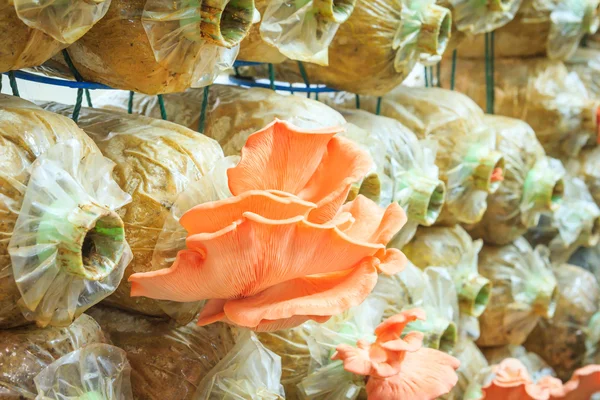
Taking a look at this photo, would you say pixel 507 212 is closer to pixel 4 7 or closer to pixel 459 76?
pixel 459 76

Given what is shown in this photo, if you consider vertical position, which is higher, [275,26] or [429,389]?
[275,26]

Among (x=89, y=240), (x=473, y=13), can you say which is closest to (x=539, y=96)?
(x=473, y=13)

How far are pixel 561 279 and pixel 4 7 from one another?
86.2 inches

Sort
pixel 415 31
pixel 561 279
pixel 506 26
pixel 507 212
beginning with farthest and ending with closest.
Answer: pixel 561 279 → pixel 506 26 → pixel 507 212 → pixel 415 31

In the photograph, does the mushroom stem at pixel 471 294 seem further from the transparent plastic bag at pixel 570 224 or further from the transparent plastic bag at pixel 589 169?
the transparent plastic bag at pixel 589 169

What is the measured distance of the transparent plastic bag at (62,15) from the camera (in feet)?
2.43

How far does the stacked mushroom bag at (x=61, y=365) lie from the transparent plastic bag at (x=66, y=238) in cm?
6

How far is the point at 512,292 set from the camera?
209 cm

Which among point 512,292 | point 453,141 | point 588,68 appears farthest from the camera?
point 588,68

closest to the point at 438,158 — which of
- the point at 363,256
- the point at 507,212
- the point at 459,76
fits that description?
the point at 507,212

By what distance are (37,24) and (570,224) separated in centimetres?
201

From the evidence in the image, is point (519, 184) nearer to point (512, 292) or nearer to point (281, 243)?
point (512, 292)

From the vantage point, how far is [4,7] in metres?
0.76

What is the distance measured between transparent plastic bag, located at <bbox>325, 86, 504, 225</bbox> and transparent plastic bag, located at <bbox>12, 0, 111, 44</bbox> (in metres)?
0.98
